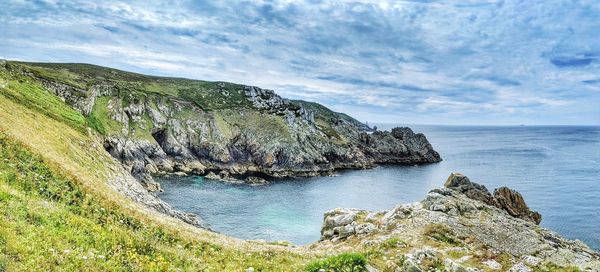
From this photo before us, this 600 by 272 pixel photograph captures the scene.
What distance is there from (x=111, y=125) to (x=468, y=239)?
122 meters

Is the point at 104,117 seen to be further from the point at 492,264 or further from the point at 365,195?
the point at 492,264

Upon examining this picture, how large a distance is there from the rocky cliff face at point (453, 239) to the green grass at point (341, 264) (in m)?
3.64

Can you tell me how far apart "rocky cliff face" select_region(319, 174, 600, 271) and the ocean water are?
105 feet

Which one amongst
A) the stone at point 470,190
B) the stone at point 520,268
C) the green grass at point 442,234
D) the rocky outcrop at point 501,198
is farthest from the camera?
the rocky outcrop at point 501,198

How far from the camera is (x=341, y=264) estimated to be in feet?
56.2

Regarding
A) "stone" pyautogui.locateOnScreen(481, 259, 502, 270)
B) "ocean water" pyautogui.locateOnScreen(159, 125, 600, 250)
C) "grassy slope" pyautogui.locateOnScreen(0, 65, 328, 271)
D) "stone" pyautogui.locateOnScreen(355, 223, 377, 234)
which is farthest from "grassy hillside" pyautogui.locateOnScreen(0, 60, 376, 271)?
"ocean water" pyautogui.locateOnScreen(159, 125, 600, 250)

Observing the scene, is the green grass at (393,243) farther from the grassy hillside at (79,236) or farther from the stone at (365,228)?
the grassy hillside at (79,236)

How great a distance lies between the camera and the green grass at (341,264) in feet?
55.5

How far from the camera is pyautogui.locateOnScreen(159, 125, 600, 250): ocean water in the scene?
74875 mm

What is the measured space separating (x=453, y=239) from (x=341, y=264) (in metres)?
18.0

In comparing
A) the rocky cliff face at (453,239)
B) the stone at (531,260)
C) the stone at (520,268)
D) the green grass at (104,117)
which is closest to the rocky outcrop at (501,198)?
the rocky cliff face at (453,239)

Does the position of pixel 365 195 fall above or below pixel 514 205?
below

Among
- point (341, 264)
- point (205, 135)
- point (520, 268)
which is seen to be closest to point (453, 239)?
point (520, 268)

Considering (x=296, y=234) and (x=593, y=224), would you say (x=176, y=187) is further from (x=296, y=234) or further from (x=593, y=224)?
(x=593, y=224)
